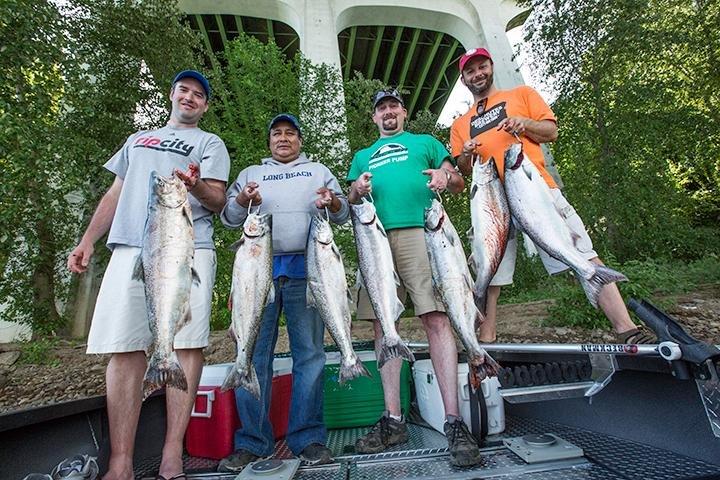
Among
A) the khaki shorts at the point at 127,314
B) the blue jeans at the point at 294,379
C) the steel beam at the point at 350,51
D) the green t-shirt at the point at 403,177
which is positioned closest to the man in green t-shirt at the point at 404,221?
the green t-shirt at the point at 403,177

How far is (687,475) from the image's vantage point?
66.7 inches

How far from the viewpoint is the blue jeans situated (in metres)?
2.55

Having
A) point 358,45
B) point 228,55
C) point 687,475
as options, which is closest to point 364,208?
point 687,475

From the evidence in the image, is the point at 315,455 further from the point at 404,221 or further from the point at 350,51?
the point at 350,51

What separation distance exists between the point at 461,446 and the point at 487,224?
4.52 feet

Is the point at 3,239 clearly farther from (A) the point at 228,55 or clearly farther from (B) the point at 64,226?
(A) the point at 228,55

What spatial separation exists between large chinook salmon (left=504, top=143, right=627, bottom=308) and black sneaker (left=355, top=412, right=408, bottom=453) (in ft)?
4.86

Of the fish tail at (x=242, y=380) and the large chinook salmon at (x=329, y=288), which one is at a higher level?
the large chinook salmon at (x=329, y=288)

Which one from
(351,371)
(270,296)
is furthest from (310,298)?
(351,371)

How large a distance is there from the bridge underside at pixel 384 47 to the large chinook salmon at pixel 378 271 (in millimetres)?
15978

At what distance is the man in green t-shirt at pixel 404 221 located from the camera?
8.72 ft

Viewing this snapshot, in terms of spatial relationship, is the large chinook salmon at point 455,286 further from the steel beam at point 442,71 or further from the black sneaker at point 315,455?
the steel beam at point 442,71

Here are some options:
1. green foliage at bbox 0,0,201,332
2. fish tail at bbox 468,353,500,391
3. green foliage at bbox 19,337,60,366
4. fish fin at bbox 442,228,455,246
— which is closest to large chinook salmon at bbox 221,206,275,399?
fish fin at bbox 442,228,455,246

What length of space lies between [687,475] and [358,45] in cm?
2219
